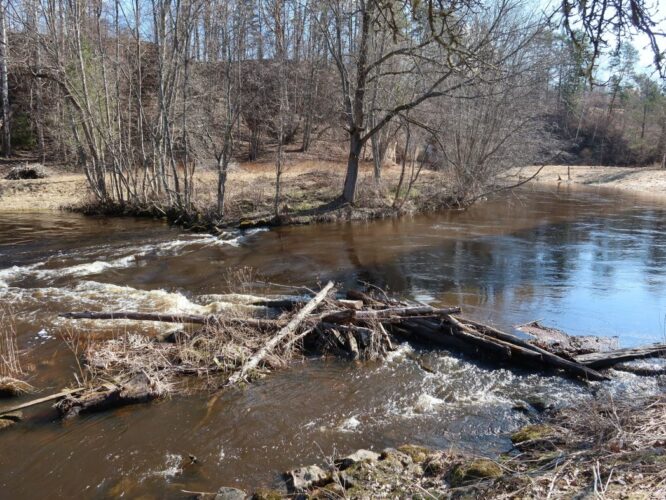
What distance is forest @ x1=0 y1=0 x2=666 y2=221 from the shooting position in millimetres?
20781

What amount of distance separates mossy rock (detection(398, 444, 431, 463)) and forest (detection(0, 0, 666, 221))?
10.3 metres

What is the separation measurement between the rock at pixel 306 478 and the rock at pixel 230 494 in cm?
47

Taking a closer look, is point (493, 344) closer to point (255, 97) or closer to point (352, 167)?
point (352, 167)

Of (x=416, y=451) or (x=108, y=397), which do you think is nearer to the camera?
(x=416, y=451)

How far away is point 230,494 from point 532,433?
11.6ft

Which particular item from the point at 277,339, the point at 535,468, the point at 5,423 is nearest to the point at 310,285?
the point at 277,339

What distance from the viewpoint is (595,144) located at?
65250mm

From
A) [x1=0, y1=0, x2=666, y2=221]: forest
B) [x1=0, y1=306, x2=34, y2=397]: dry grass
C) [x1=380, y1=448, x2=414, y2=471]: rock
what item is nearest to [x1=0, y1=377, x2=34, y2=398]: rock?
[x1=0, y1=306, x2=34, y2=397]: dry grass

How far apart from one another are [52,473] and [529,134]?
30.9 m

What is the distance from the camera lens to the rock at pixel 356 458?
5.55m

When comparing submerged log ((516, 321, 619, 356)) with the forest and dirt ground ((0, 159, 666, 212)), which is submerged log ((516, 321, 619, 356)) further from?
dirt ground ((0, 159, 666, 212))

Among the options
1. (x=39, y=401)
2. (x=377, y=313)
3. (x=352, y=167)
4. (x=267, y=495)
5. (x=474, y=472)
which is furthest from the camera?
(x=352, y=167)

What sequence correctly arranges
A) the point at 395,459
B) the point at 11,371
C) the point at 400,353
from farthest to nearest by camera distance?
1. the point at 400,353
2. the point at 11,371
3. the point at 395,459

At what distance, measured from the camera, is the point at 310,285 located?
13195mm
